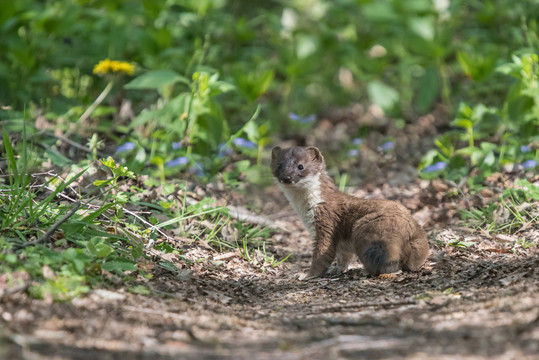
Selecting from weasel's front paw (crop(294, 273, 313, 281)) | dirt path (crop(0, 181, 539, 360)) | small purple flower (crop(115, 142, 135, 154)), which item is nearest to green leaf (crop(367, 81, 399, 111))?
small purple flower (crop(115, 142, 135, 154))

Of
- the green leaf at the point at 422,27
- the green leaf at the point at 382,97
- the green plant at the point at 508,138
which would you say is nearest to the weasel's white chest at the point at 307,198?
the green plant at the point at 508,138

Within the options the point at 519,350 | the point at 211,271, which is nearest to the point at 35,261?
the point at 211,271

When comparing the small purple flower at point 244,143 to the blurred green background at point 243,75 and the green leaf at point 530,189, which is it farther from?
the green leaf at point 530,189

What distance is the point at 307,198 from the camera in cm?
580

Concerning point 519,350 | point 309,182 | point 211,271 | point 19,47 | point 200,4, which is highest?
point 200,4

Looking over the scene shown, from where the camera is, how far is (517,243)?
5.21m

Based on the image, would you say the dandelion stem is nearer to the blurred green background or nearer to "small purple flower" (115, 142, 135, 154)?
the blurred green background

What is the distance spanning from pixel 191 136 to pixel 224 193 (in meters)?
0.69

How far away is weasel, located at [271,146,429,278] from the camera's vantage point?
4953 mm

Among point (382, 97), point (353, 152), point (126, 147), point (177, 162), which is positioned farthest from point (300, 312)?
point (382, 97)

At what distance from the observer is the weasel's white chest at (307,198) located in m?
5.74

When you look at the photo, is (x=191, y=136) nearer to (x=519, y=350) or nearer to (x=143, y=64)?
(x=143, y=64)

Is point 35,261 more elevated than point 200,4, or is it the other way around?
point 200,4

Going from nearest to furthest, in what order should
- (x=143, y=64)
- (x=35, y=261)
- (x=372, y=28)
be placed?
(x=35, y=261)
(x=143, y=64)
(x=372, y=28)
